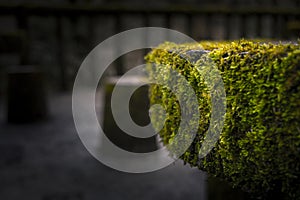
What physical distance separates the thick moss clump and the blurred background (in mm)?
504

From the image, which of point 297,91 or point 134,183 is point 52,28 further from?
point 297,91

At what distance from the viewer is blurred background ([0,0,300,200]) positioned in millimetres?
3275

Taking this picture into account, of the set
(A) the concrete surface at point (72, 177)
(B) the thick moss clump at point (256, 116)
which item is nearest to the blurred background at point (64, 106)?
(A) the concrete surface at point (72, 177)

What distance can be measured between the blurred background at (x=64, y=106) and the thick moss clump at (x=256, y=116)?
0.50m

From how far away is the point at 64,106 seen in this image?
6801 mm

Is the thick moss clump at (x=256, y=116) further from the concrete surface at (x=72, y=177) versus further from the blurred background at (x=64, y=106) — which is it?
the concrete surface at (x=72, y=177)

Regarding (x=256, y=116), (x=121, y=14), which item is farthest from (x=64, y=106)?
(x=256, y=116)

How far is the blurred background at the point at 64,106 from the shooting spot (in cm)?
328

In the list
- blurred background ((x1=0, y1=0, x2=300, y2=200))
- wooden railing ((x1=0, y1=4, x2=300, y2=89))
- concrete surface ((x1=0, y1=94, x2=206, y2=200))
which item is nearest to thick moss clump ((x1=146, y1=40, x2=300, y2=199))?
blurred background ((x1=0, y1=0, x2=300, y2=200))

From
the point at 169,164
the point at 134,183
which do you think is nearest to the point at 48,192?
the point at 134,183

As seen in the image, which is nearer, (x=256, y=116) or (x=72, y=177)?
(x=256, y=116)

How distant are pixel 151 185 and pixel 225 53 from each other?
2.14 m

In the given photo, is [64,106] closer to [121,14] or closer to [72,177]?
[121,14]

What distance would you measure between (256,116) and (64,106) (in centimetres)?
578
